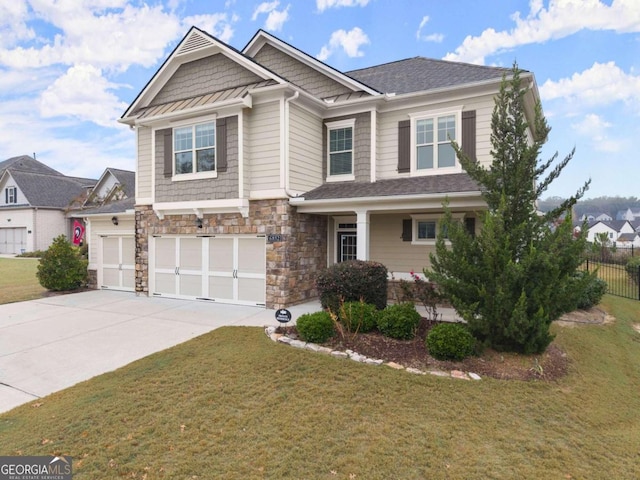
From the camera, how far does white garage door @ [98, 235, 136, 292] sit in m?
13.7

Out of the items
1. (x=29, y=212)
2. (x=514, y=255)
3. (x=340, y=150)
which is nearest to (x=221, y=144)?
(x=340, y=150)

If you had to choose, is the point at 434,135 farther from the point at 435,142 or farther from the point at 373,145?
the point at 373,145

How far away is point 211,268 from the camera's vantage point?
1162 centimetres

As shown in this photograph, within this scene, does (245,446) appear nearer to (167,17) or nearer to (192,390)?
(192,390)

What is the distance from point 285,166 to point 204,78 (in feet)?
13.2

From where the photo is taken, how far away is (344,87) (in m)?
11.8

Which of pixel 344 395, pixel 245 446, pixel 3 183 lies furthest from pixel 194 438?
pixel 3 183

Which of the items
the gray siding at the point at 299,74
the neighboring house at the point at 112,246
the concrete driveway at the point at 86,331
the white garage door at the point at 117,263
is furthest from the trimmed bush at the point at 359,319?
the neighboring house at the point at 112,246

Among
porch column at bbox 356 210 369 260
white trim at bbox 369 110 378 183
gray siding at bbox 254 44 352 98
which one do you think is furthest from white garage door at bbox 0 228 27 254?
porch column at bbox 356 210 369 260

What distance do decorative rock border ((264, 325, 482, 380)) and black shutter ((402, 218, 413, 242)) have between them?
5287mm

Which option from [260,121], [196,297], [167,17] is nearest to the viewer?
[260,121]

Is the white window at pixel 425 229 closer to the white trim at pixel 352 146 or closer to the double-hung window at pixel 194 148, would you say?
the white trim at pixel 352 146

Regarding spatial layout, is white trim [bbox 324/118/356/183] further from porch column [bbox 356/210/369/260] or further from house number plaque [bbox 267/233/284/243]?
house number plaque [bbox 267/233/284/243]

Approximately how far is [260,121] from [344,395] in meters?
7.76
